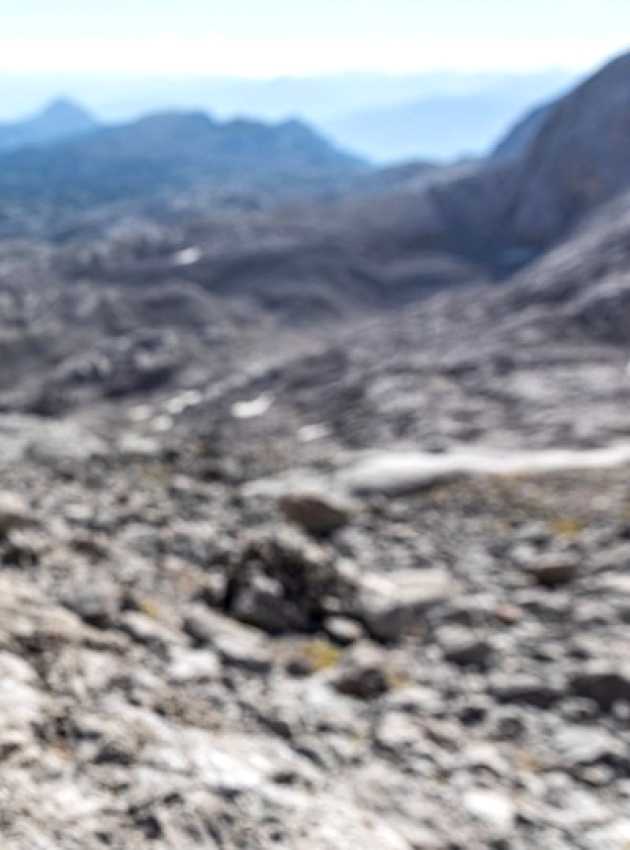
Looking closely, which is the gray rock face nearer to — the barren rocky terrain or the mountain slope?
the barren rocky terrain

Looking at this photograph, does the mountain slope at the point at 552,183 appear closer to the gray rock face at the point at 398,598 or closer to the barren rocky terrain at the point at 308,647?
the barren rocky terrain at the point at 308,647

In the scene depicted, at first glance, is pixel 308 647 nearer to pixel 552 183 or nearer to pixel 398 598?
pixel 398 598

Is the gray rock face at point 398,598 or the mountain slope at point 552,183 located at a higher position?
the mountain slope at point 552,183

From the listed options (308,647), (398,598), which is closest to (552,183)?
(398,598)

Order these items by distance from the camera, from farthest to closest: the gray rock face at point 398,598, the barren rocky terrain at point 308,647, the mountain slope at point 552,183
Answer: the mountain slope at point 552,183 < the gray rock face at point 398,598 < the barren rocky terrain at point 308,647

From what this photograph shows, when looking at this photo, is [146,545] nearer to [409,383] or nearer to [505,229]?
[409,383]

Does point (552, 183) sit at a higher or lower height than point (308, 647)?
higher

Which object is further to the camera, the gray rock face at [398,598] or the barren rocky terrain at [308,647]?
Result: the gray rock face at [398,598]

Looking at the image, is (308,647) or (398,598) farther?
(398,598)

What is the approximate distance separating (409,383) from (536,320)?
20.3m

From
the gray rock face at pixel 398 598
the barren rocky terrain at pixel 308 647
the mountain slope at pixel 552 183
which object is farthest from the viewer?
the mountain slope at pixel 552 183

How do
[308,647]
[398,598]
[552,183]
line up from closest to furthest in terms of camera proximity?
[308,647], [398,598], [552,183]

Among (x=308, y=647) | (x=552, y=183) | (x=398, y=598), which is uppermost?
(x=552, y=183)

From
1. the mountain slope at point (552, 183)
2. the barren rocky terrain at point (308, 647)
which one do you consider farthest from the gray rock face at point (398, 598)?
the mountain slope at point (552, 183)
